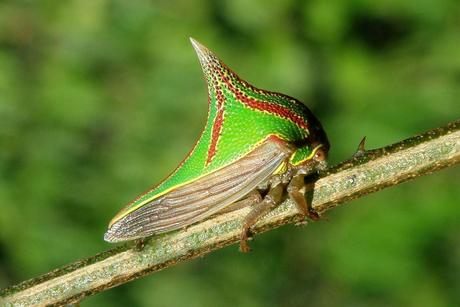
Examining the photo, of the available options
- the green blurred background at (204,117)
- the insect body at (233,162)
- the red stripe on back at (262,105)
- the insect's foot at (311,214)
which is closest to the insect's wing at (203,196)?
the insect body at (233,162)

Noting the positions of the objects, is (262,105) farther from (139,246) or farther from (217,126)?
(139,246)

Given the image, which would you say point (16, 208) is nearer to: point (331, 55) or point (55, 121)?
point (55, 121)

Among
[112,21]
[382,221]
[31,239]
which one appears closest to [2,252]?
[31,239]

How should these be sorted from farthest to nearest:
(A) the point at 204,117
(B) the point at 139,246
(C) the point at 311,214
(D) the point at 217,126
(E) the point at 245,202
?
(A) the point at 204,117 < (D) the point at 217,126 < (E) the point at 245,202 < (C) the point at 311,214 < (B) the point at 139,246

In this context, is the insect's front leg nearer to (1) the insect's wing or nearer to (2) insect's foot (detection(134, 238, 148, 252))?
(1) the insect's wing

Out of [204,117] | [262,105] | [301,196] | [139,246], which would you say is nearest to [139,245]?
[139,246]

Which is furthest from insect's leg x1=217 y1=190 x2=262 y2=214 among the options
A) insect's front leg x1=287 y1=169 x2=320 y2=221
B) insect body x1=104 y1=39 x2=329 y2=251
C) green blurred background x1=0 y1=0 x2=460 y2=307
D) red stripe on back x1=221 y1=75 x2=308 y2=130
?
green blurred background x1=0 y1=0 x2=460 y2=307
